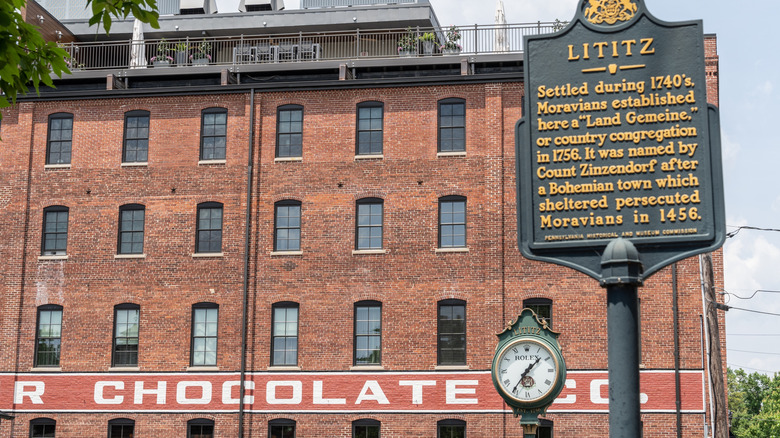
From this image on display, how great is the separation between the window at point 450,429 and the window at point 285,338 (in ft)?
17.2

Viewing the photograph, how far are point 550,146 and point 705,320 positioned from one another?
2106cm

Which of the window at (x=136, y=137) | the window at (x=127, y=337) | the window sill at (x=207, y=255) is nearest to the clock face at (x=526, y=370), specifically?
the window sill at (x=207, y=255)

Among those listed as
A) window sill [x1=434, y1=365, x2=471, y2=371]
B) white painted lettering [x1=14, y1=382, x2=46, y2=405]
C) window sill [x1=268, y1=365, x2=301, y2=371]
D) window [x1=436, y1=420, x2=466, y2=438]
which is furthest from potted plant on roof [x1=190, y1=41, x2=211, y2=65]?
window [x1=436, y1=420, x2=466, y2=438]

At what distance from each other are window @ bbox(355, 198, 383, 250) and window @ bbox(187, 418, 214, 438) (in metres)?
7.43

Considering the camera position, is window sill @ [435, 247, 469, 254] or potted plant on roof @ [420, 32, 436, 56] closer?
window sill @ [435, 247, 469, 254]

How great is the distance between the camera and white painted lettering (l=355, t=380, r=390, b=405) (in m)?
31.3

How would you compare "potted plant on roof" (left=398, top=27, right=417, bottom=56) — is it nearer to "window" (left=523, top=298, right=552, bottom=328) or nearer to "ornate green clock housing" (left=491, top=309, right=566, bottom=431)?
"window" (left=523, top=298, right=552, bottom=328)

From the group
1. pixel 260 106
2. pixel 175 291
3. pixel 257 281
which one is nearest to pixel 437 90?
pixel 260 106

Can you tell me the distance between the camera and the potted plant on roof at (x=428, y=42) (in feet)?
111

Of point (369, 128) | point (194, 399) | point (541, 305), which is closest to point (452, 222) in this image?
point (541, 305)

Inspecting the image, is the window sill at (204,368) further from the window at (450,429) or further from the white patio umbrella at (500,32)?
the white patio umbrella at (500,32)

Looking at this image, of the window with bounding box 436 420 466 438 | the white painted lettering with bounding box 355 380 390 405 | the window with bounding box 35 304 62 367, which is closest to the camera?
the window with bounding box 436 420 466 438

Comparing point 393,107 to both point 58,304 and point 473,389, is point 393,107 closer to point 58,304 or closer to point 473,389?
point 473,389

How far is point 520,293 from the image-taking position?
3123 centimetres
